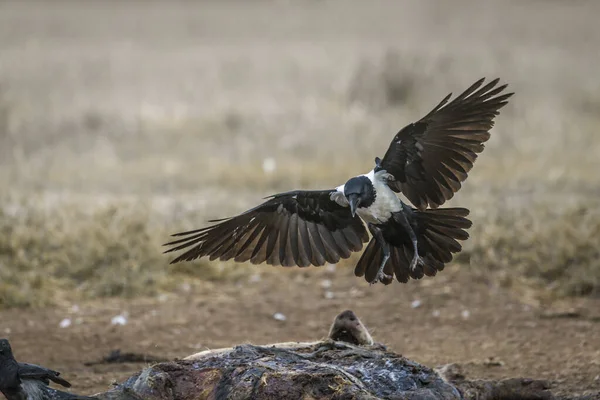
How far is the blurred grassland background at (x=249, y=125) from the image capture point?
8.23 metres

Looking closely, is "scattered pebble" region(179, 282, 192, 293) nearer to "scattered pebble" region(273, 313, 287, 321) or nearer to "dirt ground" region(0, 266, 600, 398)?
"dirt ground" region(0, 266, 600, 398)

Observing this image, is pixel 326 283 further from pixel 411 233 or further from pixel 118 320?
pixel 411 233

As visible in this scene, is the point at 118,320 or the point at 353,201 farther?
the point at 118,320

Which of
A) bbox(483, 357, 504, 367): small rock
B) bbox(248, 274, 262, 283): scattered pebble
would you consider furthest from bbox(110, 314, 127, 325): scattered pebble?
bbox(483, 357, 504, 367): small rock

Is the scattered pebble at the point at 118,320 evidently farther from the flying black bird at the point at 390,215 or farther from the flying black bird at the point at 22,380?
the flying black bird at the point at 22,380

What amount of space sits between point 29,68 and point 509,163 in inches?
441

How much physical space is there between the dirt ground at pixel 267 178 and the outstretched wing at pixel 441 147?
3.87ft

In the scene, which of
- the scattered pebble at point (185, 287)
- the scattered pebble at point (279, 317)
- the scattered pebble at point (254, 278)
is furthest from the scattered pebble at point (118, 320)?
the scattered pebble at point (254, 278)

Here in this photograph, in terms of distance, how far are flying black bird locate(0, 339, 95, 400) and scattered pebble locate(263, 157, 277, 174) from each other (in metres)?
7.99

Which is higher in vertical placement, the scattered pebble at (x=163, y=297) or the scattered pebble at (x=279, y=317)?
the scattered pebble at (x=163, y=297)

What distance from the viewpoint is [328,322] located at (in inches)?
285

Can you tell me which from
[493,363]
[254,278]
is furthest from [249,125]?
[493,363]

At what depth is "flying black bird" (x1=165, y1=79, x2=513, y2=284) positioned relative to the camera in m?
5.38

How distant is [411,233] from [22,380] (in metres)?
2.41
